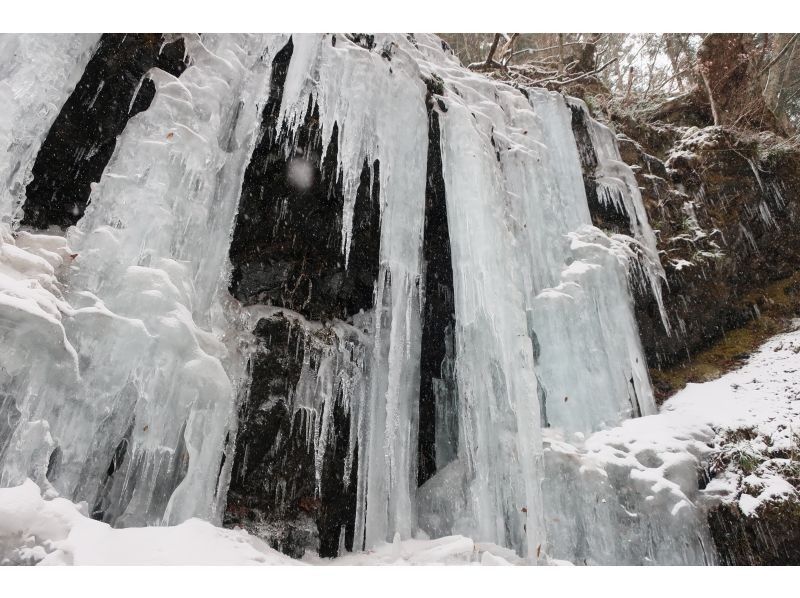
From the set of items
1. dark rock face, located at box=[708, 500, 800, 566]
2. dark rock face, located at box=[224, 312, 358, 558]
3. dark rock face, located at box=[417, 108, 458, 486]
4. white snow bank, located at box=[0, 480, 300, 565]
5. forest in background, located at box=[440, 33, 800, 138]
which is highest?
forest in background, located at box=[440, 33, 800, 138]

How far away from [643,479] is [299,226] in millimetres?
3643

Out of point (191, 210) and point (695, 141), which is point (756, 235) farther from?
point (191, 210)

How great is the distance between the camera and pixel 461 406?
4168 mm

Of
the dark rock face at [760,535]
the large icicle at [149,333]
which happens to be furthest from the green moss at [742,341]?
the large icicle at [149,333]

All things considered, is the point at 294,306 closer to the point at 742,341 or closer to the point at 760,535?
the point at 760,535

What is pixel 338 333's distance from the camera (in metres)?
4.77

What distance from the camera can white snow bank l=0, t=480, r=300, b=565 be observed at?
2197 mm

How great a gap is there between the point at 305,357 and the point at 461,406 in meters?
1.42

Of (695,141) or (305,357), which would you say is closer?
(305,357)

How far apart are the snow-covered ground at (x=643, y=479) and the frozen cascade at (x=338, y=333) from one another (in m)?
0.21

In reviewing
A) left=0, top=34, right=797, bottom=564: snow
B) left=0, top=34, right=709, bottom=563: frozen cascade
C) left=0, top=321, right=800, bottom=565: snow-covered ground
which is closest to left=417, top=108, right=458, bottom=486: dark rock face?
left=0, top=34, right=709, bottom=563: frozen cascade

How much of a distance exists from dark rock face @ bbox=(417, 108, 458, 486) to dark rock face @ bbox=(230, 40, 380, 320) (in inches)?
24.0

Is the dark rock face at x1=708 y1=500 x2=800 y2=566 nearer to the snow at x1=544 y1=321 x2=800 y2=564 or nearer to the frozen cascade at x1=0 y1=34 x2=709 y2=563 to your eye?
the snow at x1=544 y1=321 x2=800 y2=564

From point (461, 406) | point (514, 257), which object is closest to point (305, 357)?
point (461, 406)
